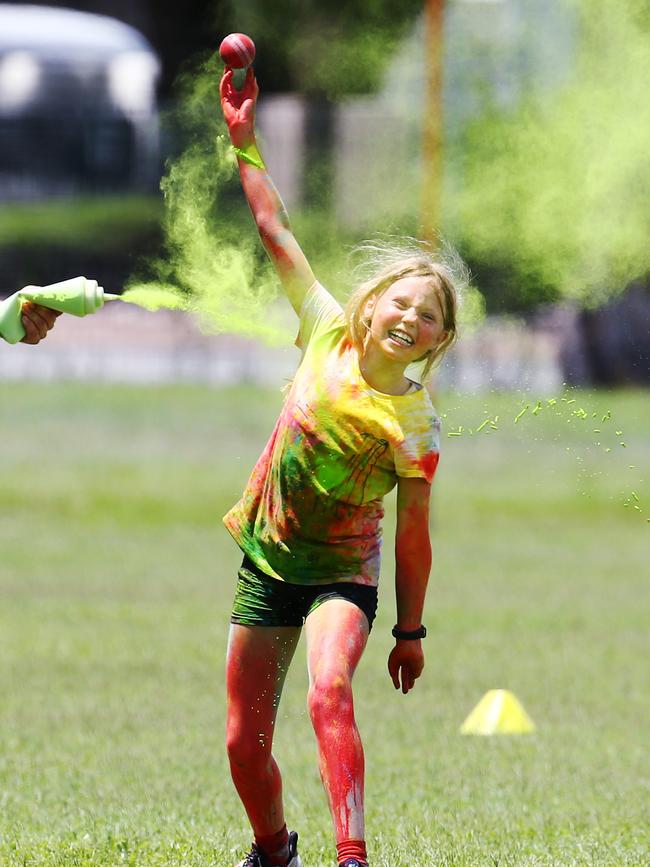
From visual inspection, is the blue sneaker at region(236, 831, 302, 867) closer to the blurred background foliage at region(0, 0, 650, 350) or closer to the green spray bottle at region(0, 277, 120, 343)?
the green spray bottle at region(0, 277, 120, 343)

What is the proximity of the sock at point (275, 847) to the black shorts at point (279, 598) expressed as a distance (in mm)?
634

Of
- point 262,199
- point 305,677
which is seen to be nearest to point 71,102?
point 305,677

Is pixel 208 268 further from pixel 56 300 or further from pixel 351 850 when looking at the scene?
pixel 351 850

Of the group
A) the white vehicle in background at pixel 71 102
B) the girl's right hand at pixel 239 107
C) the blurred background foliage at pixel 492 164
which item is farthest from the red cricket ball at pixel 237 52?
the white vehicle in background at pixel 71 102

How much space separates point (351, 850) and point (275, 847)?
0.63 metres

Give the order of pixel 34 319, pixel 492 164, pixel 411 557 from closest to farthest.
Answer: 1. pixel 411 557
2. pixel 34 319
3. pixel 492 164

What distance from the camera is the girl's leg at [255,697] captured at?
4637 millimetres

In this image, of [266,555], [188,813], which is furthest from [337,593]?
[188,813]

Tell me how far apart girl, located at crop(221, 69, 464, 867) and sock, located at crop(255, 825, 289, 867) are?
0.17 meters

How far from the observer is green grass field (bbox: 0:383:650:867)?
5668mm

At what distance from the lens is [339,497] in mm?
4574

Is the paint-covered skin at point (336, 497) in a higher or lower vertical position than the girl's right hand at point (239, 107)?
lower

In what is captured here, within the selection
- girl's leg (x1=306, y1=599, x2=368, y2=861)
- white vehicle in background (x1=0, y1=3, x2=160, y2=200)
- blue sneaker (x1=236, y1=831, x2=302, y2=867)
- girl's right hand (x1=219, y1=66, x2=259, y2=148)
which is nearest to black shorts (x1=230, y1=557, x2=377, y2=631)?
girl's leg (x1=306, y1=599, x2=368, y2=861)

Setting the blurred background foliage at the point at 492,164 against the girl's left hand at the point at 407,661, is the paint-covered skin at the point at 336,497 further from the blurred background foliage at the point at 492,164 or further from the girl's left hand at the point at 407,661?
the blurred background foliage at the point at 492,164
